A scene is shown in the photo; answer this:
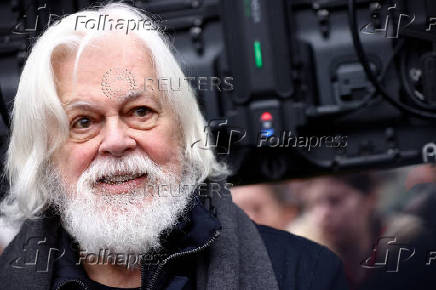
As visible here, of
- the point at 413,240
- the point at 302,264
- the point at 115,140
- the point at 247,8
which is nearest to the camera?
the point at 115,140

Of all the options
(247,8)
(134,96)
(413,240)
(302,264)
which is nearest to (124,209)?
(134,96)

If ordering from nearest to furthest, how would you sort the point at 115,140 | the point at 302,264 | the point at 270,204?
the point at 115,140
the point at 302,264
the point at 270,204

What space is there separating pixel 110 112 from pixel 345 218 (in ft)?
3.28

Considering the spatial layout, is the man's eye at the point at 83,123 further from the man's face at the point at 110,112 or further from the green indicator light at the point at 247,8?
the green indicator light at the point at 247,8

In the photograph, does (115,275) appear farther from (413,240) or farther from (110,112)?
(413,240)

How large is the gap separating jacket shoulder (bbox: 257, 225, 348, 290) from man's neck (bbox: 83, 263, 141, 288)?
1.30ft

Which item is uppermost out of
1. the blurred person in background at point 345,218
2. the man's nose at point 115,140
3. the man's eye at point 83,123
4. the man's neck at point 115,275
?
the man's eye at point 83,123

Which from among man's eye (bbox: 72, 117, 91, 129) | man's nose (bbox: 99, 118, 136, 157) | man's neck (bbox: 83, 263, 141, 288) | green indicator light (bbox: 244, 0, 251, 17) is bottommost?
man's neck (bbox: 83, 263, 141, 288)

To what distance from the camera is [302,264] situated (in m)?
1.47

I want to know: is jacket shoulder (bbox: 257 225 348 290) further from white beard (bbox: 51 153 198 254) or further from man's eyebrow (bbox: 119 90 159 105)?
man's eyebrow (bbox: 119 90 159 105)

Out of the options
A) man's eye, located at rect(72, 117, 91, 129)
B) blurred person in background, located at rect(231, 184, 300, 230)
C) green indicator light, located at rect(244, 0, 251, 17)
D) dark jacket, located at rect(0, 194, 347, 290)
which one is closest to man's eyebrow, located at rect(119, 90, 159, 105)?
man's eye, located at rect(72, 117, 91, 129)

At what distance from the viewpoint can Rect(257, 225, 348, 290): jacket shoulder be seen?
4.67ft

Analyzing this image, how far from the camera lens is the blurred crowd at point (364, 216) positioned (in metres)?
1.83

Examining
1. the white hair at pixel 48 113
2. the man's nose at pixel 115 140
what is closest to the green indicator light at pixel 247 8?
the white hair at pixel 48 113
